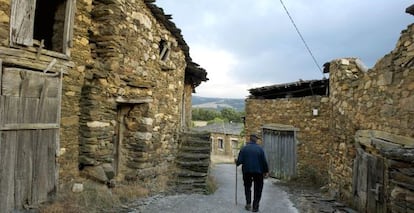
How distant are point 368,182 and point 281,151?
6.72 m

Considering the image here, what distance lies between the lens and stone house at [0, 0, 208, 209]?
467cm

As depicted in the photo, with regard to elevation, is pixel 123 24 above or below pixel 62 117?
above

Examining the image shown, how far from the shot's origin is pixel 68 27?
5.62 meters

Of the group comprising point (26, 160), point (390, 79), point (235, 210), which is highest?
point (390, 79)

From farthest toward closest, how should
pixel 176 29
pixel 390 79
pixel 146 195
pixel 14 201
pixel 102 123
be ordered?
1. pixel 176 29
2. pixel 146 195
3. pixel 102 123
4. pixel 390 79
5. pixel 14 201

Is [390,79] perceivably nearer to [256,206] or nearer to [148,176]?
[256,206]

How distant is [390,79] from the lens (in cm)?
548

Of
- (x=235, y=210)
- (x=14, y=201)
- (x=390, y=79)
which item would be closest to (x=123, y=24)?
(x=14, y=201)

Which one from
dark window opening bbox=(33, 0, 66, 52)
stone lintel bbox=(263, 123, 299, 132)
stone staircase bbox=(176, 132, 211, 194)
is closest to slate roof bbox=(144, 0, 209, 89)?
dark window opening bbox=(33, 0, 66, 52)

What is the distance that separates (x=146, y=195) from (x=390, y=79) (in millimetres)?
5138

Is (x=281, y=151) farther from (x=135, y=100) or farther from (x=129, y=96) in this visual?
(x=129, y=96)

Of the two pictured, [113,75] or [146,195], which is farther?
[146,195]

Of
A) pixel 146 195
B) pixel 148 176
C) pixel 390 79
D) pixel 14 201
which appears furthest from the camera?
pixel 148 176

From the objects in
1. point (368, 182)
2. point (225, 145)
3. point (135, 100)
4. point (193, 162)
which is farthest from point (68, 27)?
point (225, 145)
